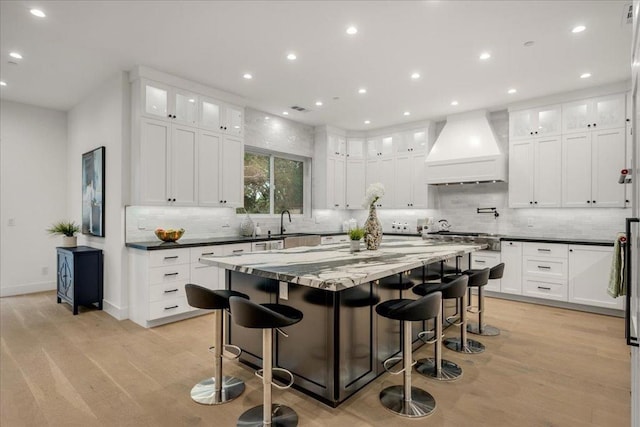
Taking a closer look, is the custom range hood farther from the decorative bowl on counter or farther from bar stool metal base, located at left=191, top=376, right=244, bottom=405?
bar stool metal base, located at left=191, top=376, right=244, bottom=405

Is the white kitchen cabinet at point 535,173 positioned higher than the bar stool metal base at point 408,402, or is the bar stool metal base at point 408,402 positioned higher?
the white kitchen cabinet at point 535,173

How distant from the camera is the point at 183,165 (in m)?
4.45

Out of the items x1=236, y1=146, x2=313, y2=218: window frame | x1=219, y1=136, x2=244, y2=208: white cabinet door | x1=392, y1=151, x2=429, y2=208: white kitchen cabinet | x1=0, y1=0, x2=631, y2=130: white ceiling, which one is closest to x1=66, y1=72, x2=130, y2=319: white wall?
x1=0, y1=0, x2=631, y2=130: white ceiling

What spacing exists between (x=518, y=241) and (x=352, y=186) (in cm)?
325

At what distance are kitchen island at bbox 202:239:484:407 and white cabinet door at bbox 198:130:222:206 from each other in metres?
2.14

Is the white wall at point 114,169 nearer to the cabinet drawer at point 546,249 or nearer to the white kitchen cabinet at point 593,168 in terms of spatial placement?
the cabinet drawer at point 546,249

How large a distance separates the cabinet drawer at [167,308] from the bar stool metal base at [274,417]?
2176 mm

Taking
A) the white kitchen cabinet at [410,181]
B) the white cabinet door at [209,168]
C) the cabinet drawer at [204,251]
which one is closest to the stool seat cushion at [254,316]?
the cabinet drawer at [204,251]

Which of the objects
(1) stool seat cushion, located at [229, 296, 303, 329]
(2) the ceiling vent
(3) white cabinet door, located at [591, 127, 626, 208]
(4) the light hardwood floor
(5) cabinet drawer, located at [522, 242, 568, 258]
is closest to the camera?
(1) stool seat cushion, located at [229, 296, 303, 329]

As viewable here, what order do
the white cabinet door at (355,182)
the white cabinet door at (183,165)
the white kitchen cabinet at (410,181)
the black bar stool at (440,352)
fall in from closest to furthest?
the black bar stool at (440,352) < the white cabinet door at (183,165) < the white kitchen cabinet at (410,181) < the white cabinet door at (355,182)

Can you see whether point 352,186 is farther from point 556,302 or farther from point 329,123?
point 556,302

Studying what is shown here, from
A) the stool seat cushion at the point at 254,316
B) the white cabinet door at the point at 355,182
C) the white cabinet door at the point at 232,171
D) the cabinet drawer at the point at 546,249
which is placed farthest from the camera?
the white cabinet door at the point at 355,182

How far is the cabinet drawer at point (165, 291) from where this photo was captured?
3.84m

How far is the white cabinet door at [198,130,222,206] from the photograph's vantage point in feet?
15.2
